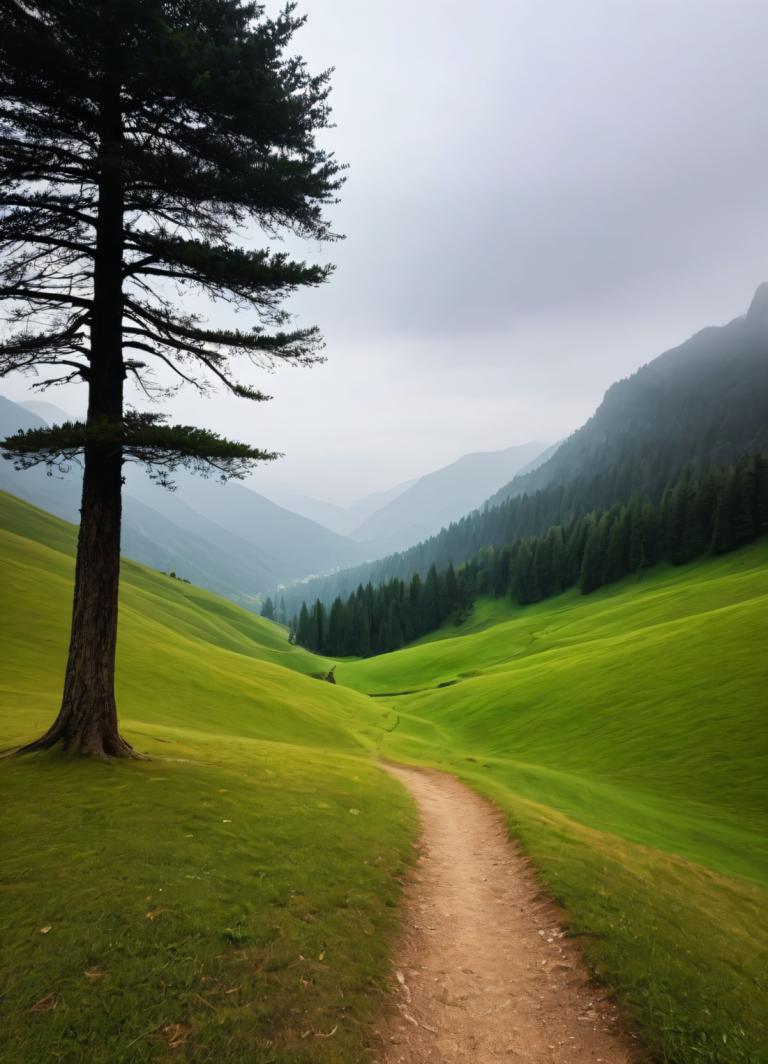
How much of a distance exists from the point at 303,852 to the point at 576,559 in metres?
143

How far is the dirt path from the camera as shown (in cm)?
746

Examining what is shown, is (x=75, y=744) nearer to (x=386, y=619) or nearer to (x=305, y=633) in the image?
(x=386, y=619)

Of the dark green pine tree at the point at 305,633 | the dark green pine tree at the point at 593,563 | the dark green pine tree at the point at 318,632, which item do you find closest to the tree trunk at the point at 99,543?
the dark green pine tree at the point at 593,563

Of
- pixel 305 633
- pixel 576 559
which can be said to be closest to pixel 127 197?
pixel 576 559

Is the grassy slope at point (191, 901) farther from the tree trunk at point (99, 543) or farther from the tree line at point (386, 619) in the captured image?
the tree line at point (386, 619)

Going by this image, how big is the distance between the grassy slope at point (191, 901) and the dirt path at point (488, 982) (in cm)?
74

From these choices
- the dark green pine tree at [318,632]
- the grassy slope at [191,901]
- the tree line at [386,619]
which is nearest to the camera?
the grassy slope at [191,901]

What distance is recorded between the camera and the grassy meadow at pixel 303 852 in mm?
6898

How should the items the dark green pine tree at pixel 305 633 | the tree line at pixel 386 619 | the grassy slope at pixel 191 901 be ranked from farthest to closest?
the dark green pine tree at pixel 305 633 < the tree line at pixel 386 619 < the grassy slope at pixel 191 901

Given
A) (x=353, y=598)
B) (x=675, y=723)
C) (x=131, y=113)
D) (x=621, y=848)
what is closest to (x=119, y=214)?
(x=131, y=113)

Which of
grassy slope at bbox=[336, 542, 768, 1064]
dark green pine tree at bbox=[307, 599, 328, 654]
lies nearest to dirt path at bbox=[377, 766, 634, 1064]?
grassy slope at bbox=[336, 542, 768, 1064]

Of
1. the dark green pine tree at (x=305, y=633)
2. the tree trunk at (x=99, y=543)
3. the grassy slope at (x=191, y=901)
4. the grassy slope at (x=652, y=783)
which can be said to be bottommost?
the dark green pine tree at (x=305, y=633)

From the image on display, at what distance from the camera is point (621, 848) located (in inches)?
753

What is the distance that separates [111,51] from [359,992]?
21.3m
